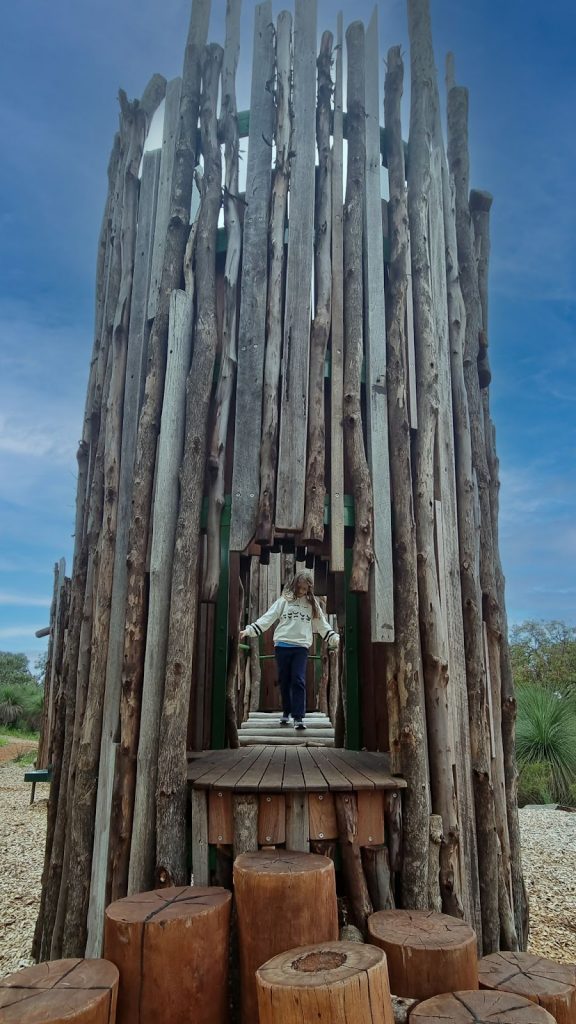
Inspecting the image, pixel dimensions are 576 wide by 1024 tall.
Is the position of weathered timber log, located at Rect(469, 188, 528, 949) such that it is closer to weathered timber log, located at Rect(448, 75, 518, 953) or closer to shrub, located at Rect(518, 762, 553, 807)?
weathered timber log, located at Rect(448, 75, 518, 953)

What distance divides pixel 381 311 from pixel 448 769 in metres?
3.10

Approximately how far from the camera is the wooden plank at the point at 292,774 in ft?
11.6

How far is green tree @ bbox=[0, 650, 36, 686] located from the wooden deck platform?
88.1 ft

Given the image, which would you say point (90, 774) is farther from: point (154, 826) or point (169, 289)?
point (169, 289)

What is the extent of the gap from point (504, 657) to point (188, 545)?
8.81 ft

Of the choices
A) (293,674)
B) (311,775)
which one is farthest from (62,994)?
(293,674)

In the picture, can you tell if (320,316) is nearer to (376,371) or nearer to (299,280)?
(299,280)

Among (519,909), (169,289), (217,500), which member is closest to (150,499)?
(217,500)

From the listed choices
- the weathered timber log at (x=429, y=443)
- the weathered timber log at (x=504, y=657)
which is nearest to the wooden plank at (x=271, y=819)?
the weathered timber log at (x=429, y=443)

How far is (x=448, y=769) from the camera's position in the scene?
13.0ft

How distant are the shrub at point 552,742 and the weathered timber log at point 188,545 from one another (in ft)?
29.8

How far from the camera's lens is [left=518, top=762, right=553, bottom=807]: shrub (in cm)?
1098

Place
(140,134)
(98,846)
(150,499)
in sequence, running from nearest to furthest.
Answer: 1. (98,846)
2. (150,499)
3. (140,134)

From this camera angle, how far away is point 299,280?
4.75 m
